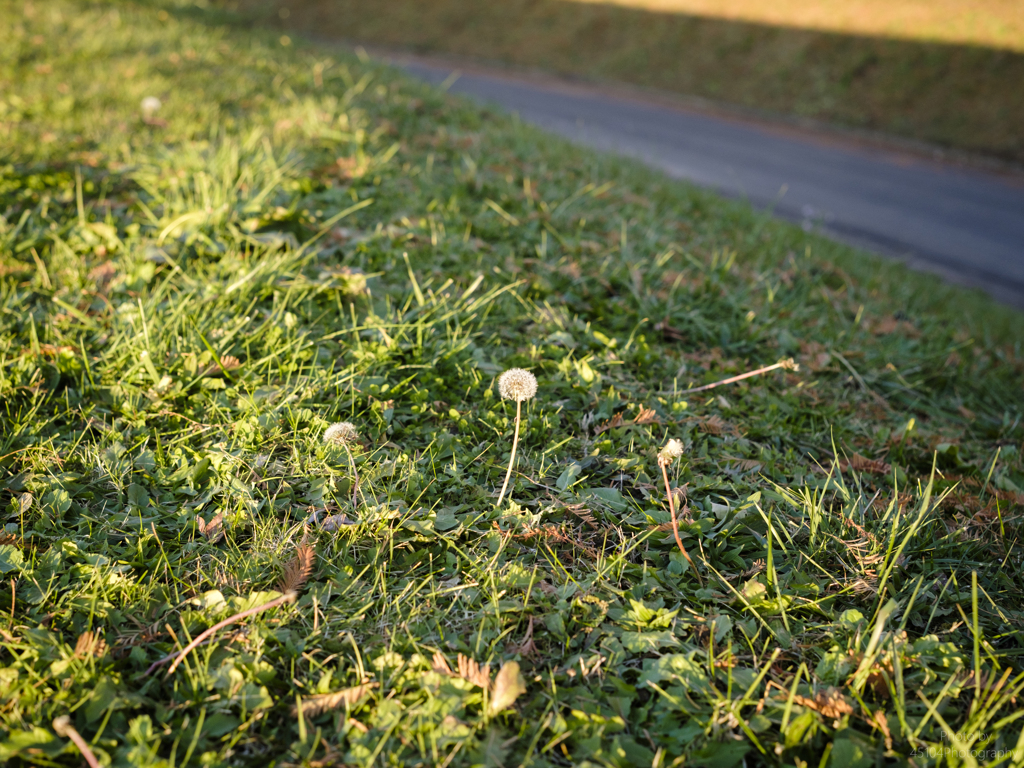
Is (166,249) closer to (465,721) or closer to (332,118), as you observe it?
(332,118)

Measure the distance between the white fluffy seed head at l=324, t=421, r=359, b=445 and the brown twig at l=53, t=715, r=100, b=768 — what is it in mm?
907

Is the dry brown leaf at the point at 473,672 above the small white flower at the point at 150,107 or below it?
below

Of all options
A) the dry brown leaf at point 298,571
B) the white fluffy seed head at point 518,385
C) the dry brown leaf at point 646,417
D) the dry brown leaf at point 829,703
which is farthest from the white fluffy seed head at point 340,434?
the dry brown leaf at point 829,703

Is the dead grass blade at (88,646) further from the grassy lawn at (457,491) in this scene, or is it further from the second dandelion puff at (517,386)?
the second dandelion puff at (517,386)

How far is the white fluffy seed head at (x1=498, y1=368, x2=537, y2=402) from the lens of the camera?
1.95 m

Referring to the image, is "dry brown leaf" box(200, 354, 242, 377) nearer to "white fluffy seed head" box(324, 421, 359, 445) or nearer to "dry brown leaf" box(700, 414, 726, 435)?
"white fluffy seed head" box(324, 421, 359, 445)

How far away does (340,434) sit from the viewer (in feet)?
6.28

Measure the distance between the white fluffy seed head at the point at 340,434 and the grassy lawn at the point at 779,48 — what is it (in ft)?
43.3

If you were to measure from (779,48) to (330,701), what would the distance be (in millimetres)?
16994

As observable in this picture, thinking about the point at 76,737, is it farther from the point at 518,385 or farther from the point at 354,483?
the point at 518,385

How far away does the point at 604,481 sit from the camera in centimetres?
208

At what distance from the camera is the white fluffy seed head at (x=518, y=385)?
1945 millimetres

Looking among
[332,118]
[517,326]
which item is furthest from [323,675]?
[332,118]

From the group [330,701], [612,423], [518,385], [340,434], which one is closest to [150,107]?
[340,434]
